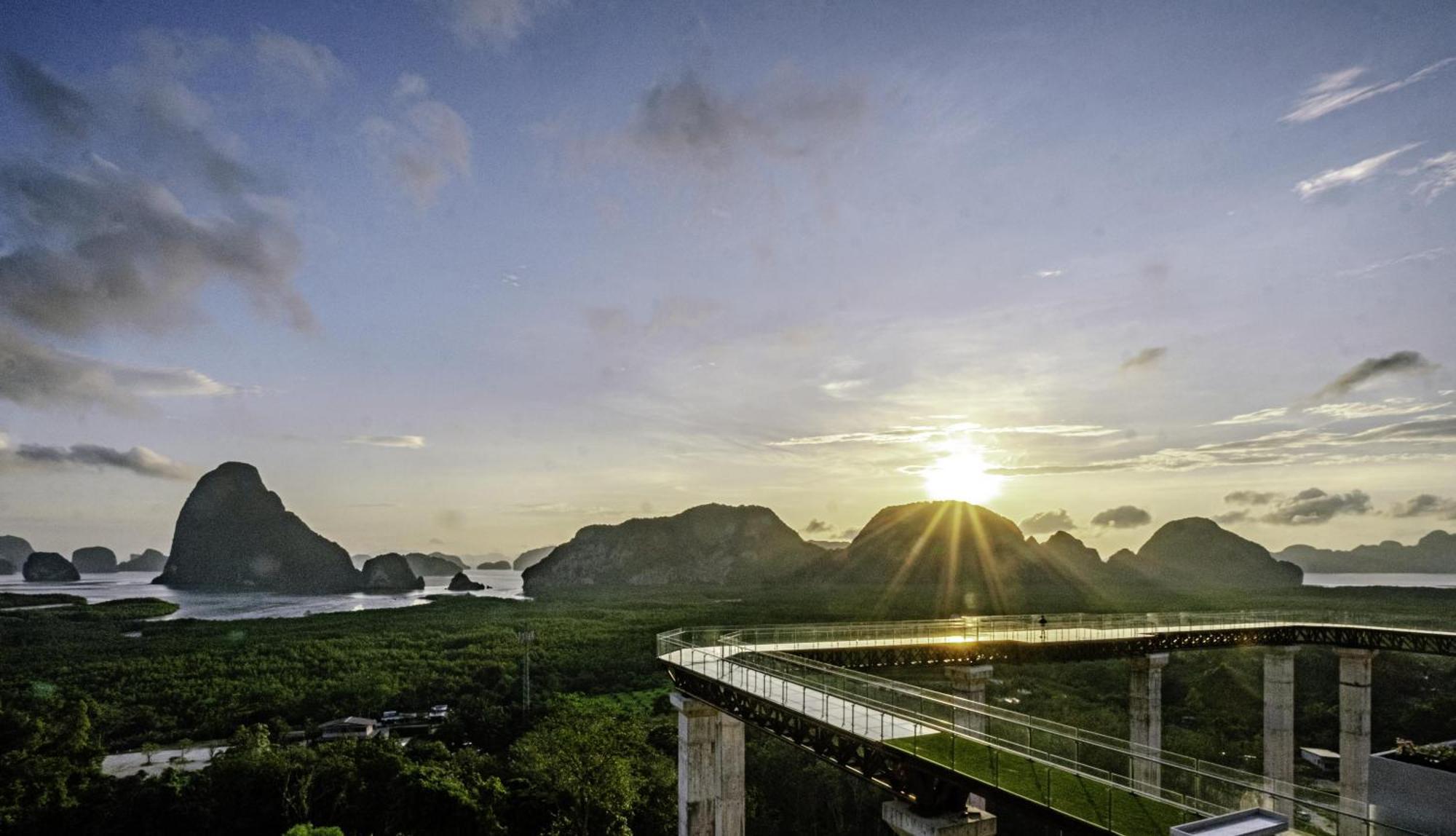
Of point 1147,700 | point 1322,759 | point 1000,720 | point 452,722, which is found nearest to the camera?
point 1000,720

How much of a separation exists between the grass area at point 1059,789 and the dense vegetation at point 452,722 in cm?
2608

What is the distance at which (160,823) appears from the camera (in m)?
40.2

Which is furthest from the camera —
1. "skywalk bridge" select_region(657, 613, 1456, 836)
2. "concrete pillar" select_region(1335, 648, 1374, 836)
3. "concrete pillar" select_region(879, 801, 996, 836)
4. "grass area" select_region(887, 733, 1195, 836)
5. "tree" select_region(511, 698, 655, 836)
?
"concrete pillar" select_region(1335, 648, 1374, 836)

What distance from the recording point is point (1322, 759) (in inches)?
2126

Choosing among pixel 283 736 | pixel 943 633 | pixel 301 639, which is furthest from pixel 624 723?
pixel 301 639

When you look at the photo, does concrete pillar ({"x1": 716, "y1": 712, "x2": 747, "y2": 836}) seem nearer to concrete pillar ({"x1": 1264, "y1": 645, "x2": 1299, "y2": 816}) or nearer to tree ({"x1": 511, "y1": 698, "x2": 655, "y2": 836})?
Result: tree ({"x1": 511, "y1": 698, "x2": 655, "y2": 836})

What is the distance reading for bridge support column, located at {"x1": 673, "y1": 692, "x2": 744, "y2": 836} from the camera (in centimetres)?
3028

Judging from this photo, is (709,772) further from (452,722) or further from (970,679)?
(452,722)

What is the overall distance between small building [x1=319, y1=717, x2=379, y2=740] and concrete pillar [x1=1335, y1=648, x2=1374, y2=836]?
A: 200ft

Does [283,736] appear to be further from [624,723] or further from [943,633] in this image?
[943,633]

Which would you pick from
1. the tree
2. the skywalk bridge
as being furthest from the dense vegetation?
the skywalk bridge

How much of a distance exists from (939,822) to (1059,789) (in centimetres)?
357

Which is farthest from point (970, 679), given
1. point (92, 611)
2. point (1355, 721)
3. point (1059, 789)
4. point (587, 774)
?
point (92, 611)

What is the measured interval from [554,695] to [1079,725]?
41036 mm
